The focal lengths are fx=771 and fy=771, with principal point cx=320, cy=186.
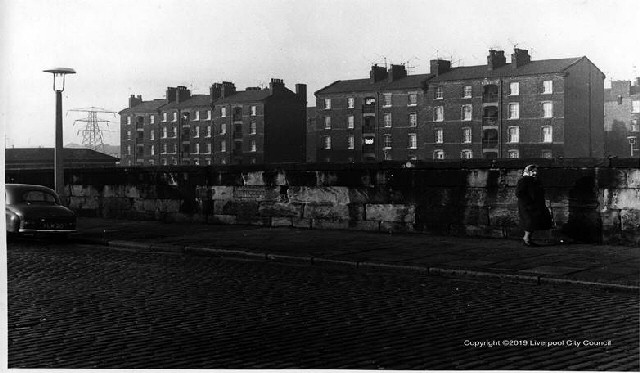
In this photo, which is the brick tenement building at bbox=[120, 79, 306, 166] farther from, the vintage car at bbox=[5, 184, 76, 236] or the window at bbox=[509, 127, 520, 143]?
the vintage car at bbox=[5, 184, 76, 236]

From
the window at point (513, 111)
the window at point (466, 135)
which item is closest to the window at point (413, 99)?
the window at point (466, 135)

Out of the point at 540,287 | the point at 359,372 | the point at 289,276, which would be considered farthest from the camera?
the point at 289,276

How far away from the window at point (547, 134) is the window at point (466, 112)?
9827mm

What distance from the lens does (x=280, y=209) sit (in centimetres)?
1798

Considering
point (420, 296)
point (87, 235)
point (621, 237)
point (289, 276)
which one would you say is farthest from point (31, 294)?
point (621, 237)

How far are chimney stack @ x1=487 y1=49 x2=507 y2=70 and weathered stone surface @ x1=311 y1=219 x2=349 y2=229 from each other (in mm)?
69336

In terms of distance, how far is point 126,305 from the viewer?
27.1ft

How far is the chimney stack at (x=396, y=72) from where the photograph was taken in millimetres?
96125

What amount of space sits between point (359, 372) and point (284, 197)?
1244 cm

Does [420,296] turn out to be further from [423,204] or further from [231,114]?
[231,114]

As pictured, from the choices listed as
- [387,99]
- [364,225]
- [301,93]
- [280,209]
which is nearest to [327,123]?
[301,93]

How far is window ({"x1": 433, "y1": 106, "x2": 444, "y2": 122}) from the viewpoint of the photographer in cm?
8906

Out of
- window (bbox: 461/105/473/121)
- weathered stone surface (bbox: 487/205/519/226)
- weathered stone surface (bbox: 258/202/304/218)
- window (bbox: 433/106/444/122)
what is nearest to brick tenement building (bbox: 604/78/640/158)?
window (bbox: 461/105/473/121)

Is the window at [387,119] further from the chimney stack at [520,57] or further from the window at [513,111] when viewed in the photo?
the chimney stack at [520,57]
